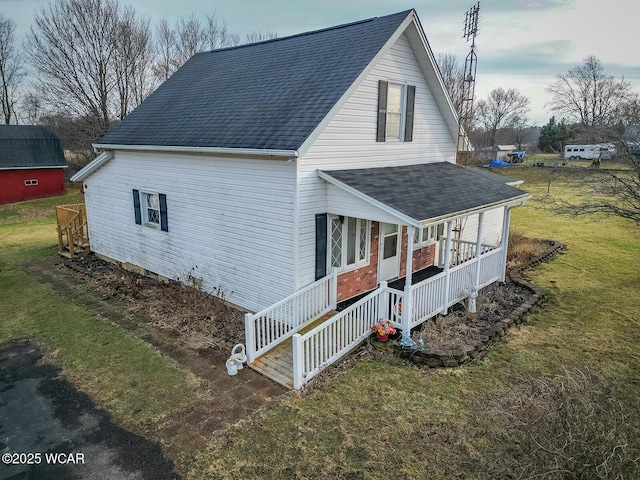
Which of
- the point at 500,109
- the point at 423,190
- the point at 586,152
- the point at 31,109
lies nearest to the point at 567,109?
the point at 586,152

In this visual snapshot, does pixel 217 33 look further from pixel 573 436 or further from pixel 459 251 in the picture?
pixel 573 436

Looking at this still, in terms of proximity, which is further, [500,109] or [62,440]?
[500,109]

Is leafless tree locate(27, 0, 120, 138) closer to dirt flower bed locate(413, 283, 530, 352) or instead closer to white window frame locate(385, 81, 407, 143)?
white window frame locate(385, 81, 407, 143)

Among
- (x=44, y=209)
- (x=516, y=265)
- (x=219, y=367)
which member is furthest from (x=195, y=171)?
(x=44, y=209)

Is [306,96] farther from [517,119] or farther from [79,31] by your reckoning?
[517,119]

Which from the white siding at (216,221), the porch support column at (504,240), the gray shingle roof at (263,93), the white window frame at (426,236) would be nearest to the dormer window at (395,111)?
the gray shingle roof at (263,93)

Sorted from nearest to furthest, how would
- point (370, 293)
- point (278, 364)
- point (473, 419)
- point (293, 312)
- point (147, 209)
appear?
point (473, 419) < point (278, 364) < point (293, 312) < point (370, 293) < point (147, 209)

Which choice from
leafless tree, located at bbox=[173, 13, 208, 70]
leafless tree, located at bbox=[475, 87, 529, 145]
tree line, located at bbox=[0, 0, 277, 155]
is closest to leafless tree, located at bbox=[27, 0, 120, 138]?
tree line, located at bbox=[0, 0, 277, 155]

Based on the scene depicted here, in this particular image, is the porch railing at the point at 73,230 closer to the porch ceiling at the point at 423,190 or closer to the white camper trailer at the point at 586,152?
the porch ceiling at the point at 423,190
